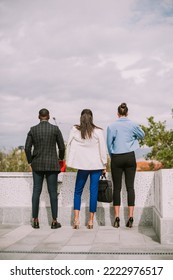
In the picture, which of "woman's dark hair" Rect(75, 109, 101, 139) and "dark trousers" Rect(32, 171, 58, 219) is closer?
"woman's dark hair" Rect(75, 109, 101, 139)

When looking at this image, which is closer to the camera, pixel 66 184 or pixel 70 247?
pixel 70 247

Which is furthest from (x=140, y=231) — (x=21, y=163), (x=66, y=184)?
(x=21, y=163)

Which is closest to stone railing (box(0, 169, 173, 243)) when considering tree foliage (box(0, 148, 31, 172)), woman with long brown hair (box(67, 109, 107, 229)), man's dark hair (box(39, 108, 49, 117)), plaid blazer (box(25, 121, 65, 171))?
woman with long brown hair (box(67, 109, 107, 229))

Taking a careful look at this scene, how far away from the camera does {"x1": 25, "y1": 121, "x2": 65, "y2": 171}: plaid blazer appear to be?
7129mm

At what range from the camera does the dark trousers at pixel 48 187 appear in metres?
7.23

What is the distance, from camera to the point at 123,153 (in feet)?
23.3

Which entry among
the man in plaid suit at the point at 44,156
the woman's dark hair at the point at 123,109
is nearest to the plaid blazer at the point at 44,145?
the man in plaid suit at the point at 44,156

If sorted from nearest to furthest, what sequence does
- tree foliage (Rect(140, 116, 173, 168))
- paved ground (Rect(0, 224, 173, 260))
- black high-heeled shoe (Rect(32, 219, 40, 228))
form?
paved ground (Rect(0, 224, 173, 260)) → black high-heeled shoe (Rect(32, 219, 40, 228)) → tree foliage (Rect(140, 116, 173, 168))

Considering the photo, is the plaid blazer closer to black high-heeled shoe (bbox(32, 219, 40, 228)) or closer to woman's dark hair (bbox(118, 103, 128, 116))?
black high-heeled shoe (bbox(32, 219, 40, 228))

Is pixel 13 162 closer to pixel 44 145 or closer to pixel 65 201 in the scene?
pixel 65 201

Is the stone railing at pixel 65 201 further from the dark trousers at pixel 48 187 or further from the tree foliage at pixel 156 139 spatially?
the tree foliage at pixel 156 139

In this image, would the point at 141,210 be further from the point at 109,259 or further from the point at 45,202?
the point at 109,259

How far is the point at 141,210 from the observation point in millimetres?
7535
